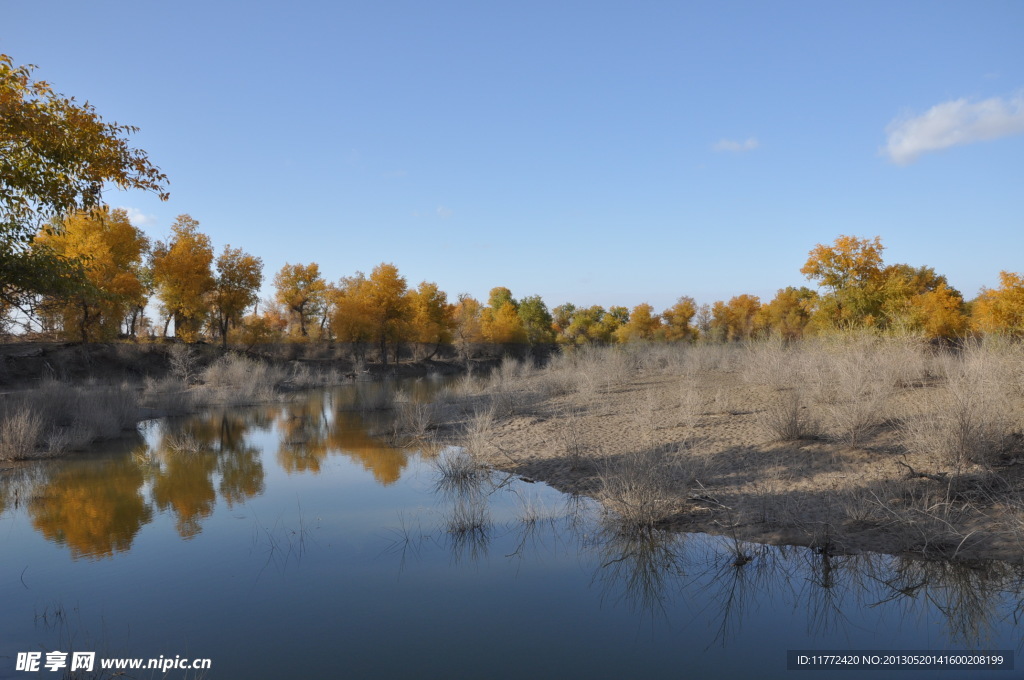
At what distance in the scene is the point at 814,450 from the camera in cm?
916

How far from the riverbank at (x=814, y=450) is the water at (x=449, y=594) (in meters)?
0.43

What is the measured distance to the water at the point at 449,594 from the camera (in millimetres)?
4809

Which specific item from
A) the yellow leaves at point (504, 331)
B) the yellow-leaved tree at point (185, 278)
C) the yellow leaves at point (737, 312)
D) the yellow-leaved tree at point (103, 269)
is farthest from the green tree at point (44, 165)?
the yellow leaves at point (737, 312)

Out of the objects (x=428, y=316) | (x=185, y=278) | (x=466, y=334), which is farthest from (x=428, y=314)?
(x=185, y=278)

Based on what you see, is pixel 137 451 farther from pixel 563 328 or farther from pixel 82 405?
pixel 563 328

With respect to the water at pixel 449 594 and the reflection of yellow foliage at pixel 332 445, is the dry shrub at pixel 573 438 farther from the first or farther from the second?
the reflection of yellow foliage at pixel 332 445

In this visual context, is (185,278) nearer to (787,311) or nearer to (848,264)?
(848,264)

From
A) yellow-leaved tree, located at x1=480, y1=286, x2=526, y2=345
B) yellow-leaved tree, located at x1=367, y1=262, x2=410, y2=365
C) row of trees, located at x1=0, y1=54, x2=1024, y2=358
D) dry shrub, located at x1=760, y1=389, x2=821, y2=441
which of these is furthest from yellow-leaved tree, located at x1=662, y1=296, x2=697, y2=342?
dry shrub, located at x1=760, y1=389, x2=821, y2=441

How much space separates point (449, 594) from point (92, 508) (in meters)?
6.84

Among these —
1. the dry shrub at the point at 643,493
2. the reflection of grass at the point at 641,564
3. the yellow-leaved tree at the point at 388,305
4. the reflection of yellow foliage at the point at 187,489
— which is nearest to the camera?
the reflection of grass at the point at 641,564

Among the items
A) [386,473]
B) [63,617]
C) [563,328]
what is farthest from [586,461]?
[563,328]

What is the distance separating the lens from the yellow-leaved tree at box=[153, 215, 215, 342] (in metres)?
40.1

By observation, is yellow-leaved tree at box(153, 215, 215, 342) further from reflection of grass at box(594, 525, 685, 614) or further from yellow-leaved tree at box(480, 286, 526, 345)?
reflection of grass at box(594, 525, 685, 614)

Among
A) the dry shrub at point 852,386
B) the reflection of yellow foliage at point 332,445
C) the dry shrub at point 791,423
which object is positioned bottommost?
the reflection of yellow foliage at point 332,445
